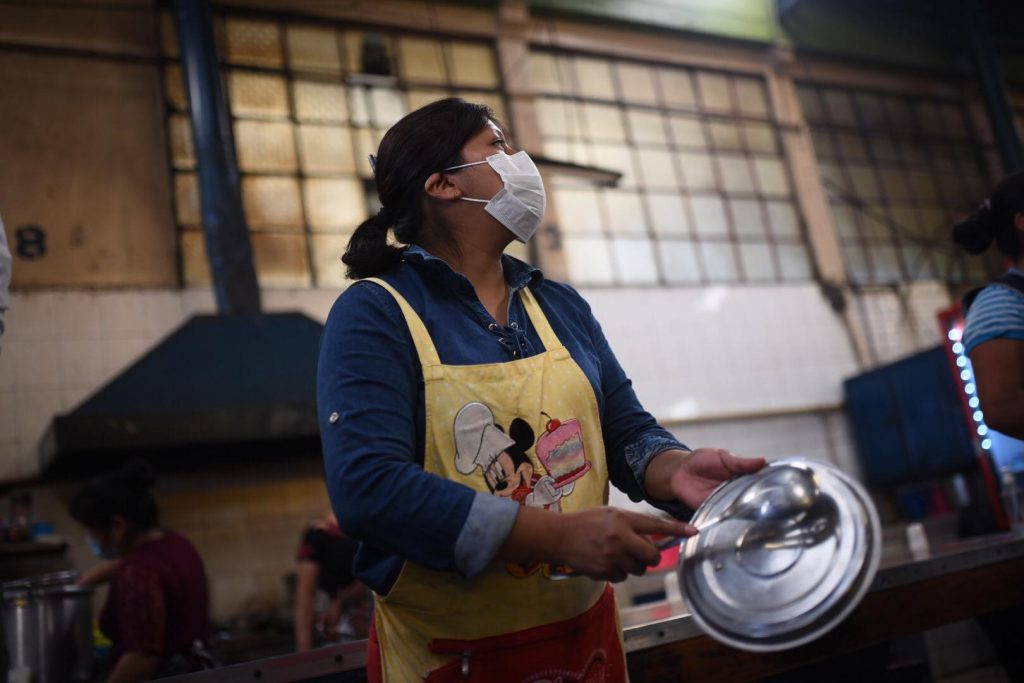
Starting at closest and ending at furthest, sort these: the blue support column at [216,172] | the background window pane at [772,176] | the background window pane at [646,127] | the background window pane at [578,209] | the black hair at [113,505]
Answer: the black hair at [113,505] < the blue support column at [216,172] < the background window pane at [578,209] < the background window pane at [646,127] < the background window pane at [772,176]

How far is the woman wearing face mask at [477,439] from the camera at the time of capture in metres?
1.02

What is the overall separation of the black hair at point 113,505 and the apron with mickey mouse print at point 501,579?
204 cm

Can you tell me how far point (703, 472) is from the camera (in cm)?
124

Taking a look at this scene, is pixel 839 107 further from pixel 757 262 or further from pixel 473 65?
pixel 473 65

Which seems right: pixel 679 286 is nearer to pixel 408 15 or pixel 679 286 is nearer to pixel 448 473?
pixel 408 15

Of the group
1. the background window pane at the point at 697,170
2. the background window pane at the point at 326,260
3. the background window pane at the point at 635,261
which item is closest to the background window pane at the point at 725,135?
the background window pane at the point at 697,170

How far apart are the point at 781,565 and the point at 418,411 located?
1.79 feet

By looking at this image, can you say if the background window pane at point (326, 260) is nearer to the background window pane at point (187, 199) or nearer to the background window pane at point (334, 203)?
the background window pane at point (334, 203)

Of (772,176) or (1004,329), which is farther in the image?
(772,176)

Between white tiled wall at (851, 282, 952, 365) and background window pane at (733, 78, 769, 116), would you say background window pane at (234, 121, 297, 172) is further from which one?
white tiled wall at (851, 282, 952, 365)

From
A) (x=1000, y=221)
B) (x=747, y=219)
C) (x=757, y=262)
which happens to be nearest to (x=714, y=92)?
(x=747, y=219)

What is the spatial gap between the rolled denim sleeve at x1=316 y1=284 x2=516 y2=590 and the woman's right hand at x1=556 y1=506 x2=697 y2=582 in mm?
74

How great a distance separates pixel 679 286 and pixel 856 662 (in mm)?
6129

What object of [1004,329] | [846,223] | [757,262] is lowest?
[1004,329]
